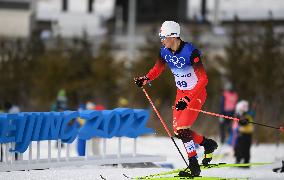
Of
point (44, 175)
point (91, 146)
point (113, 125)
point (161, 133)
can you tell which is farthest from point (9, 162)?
point (161, 133)

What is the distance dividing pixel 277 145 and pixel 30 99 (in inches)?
671

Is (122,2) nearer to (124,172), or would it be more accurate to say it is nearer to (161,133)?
(161,133)

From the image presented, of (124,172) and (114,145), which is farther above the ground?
(124,172)

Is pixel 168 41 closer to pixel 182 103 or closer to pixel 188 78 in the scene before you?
pixel 188 78

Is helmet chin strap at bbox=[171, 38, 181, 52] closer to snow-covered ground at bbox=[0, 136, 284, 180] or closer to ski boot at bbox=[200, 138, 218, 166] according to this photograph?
ski boot at bbox=[200, 138, 218, 166]

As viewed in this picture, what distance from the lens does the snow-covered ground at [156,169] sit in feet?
43.1

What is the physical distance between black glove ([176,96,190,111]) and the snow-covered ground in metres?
1.57

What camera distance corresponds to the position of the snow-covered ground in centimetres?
1315

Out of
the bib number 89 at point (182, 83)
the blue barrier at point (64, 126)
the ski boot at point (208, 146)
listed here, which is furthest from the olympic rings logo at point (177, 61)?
the blue barrier at point (64, 126)

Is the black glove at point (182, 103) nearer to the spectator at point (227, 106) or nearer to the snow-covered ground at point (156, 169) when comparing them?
the snow-covered ground at point (156, 169)

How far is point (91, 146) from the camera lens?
2228cm

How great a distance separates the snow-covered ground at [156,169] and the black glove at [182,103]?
157 centimetres

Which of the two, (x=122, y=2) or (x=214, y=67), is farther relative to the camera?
(x=122, y=2)

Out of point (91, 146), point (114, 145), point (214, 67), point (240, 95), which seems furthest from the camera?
point (214, 67)
